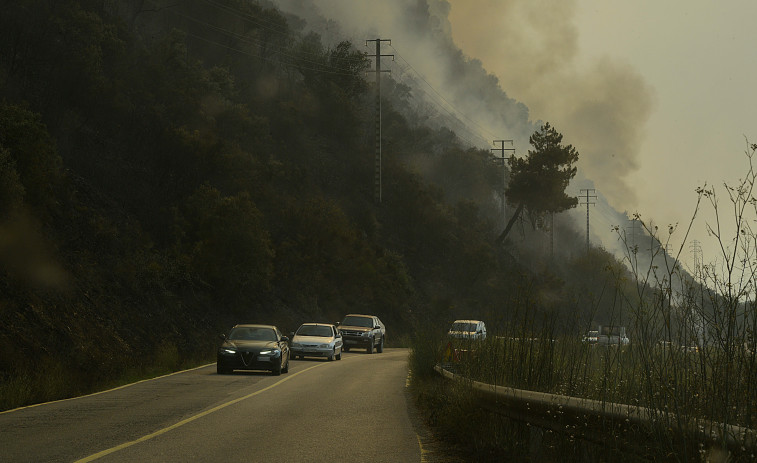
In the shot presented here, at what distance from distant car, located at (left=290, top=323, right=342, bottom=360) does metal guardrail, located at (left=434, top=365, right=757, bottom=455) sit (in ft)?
89.4

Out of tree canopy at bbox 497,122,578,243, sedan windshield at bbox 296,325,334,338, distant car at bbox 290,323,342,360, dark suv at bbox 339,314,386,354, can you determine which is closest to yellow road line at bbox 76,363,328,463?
distant car at bbox 290,323,342,360

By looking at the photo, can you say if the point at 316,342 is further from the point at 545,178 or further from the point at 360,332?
the point at 545,178

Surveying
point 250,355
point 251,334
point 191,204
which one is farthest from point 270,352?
point 191,204

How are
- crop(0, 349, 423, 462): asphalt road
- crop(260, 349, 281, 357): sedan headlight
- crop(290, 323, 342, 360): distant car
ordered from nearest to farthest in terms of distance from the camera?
crop(0, 349, 423, 462): asphalt road < crop(260, 349, 281, 357): sedan headlight < crop(290, 323, 342, 360): distant car

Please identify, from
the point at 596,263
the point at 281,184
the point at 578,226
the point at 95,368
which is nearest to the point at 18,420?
the point at 95,368

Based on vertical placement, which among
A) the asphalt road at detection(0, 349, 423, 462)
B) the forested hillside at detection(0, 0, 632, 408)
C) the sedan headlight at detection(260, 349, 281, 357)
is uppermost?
the forested hillside at detection(0, 0, 632, 408)

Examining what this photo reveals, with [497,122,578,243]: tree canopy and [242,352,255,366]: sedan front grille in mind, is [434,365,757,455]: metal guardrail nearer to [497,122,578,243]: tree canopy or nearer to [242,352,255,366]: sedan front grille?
[242,352,255,366]: sedan front grille

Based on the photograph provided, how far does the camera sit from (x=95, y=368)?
2878 cm

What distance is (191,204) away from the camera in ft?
167

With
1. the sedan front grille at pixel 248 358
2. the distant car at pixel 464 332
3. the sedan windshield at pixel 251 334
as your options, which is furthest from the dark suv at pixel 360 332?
the sedan front grille at pixel 248 358

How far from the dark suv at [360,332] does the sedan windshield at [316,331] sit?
7.37 m

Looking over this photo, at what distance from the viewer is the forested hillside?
3506cm

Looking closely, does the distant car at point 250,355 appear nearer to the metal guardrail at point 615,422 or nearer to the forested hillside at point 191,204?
the forested hillside at point 191,204

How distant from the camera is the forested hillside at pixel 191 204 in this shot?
35062 millimetres
